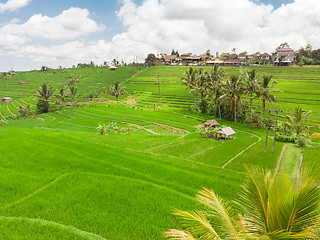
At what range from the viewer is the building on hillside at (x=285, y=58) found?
73500mm

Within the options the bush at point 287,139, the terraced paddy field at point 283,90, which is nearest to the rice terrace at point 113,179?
the bush at point 287,139

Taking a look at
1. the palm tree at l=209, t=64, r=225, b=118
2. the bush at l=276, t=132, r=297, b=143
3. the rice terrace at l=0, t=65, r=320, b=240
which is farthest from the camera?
the palm tree at l=209, t=64, r=225, b=118

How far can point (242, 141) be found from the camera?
20.3 m

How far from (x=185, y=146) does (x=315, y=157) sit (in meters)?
10.6

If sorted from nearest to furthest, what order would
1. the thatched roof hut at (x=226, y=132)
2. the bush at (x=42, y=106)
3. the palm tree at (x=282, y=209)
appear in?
the palm tree at (x=282, y=209)
the thatched roof hut at (x=226, y=132)
the bush at (x=42, y=106)

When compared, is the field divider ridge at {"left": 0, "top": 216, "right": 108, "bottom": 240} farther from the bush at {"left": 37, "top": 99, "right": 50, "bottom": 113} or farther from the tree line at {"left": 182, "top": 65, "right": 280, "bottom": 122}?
the bush at {"left": 37, "top": 99, "right": 50, "bottom": 113}

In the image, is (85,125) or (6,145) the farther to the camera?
(85,125)

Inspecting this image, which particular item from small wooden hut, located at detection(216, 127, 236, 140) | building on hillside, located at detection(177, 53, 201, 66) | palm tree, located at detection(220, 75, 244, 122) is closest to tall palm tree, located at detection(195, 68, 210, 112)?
palm tree, located at detection(220, 75, 244, 122)

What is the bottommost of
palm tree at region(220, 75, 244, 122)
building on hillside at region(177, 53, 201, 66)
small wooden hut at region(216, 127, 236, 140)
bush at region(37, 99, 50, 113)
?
small wooden hut at region(216, 127, 236, 140)

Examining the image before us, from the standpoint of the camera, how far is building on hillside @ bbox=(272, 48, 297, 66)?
241 ft

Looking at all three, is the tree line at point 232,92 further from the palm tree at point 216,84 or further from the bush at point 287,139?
the bush at point 287,139

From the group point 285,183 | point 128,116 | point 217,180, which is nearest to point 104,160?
point 217,180

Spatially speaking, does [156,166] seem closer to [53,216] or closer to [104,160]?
[104,160]

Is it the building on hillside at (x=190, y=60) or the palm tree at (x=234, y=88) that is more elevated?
the building on hillside at (x=190, y=60)
